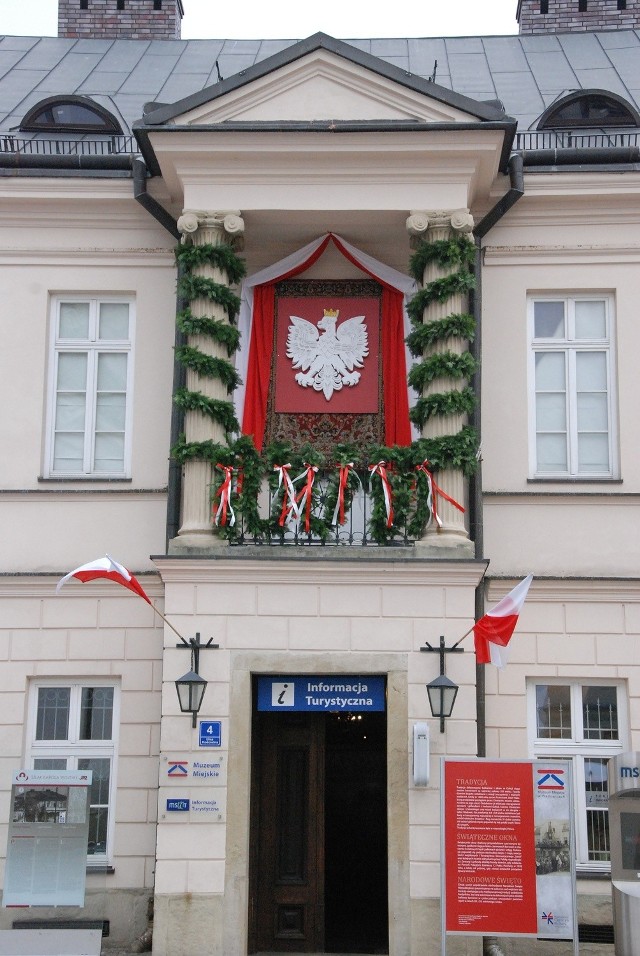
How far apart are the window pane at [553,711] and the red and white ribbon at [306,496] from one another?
2891 mm

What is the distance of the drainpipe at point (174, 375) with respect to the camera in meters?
13.0

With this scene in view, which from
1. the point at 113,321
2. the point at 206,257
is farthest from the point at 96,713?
the point at 206,257

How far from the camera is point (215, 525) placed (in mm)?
12453

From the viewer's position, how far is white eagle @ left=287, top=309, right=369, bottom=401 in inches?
536

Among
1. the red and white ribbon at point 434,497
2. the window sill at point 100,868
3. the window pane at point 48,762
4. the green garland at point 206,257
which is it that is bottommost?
the window sill at point 100,868

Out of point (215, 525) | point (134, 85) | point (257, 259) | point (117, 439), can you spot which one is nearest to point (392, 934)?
point (215, 525)

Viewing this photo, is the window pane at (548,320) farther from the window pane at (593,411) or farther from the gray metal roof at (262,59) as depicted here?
the gray metal roof at (262,59)

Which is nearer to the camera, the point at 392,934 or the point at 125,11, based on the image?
the point at 392,934

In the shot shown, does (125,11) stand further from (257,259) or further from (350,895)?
(350,895)

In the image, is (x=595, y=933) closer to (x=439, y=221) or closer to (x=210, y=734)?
(x=210, y=734)

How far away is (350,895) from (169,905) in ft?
10.9

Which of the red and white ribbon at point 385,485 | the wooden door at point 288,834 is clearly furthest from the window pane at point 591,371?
the wooden door at point 288,834

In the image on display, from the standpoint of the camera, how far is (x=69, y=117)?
50.0ft

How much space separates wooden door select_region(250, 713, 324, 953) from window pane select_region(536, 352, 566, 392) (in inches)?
165
